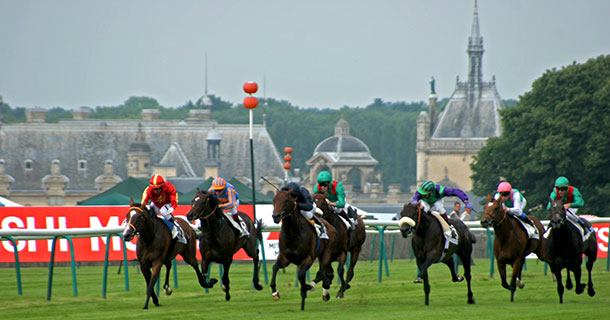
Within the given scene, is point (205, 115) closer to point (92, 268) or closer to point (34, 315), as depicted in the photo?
point (92, 268)

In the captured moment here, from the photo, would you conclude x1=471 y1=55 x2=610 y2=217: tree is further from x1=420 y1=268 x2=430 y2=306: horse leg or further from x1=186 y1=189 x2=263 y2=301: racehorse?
x1=186 y1=189 x2=263 y2=301: racehorse

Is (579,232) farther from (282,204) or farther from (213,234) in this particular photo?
(213,234)

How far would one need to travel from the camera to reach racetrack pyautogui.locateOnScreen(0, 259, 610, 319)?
51.1 feet

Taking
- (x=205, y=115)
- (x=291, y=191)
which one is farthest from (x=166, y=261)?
(x=205, y=115)

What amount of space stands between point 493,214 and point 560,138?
41.9m

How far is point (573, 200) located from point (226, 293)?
5.65m

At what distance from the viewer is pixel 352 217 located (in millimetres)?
19016

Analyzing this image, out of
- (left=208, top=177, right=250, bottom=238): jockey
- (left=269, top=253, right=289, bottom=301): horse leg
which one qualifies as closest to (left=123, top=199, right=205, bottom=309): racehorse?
(left=208, top=177, right=250, bottom=238): jockey

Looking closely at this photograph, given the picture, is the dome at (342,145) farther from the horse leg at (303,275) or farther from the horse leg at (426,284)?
the horse leg at (303,275)

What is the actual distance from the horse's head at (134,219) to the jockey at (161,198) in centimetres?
35

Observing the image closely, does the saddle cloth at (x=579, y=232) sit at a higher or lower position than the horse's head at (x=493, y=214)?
lower

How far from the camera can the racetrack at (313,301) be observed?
15.6 meters

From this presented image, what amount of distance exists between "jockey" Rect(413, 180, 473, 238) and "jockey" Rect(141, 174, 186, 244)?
3.60 metres

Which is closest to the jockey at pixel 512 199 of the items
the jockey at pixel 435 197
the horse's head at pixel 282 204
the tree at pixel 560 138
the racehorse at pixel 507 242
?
the racehorse at pixel 507 242
